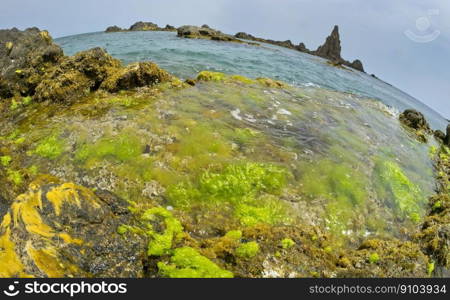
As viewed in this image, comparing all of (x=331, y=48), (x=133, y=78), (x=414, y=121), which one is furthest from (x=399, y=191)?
(x=331, y=48)

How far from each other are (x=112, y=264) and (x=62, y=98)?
15995 mm

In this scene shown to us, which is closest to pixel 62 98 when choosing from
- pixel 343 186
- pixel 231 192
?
pixel 231 192

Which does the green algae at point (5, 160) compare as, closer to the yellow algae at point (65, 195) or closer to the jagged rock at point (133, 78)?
the yellow algae at point (65, 195)

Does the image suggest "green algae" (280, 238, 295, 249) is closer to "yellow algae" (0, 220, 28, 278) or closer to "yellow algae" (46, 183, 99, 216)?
"yellow algae" (46, 183, 99, 216)

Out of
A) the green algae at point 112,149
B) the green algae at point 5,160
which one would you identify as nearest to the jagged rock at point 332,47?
the green algae at point 112,149

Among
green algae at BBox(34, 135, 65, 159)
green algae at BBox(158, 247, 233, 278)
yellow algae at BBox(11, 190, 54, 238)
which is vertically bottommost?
green algae at BBox(158, 247, 233, 278)

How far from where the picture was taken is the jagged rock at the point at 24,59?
23156 mm

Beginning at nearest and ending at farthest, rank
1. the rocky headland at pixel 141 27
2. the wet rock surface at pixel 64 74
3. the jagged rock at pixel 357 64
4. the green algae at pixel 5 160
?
the green algae at pixel 5 160
the wet rock surface at pixel 64 74
the rocky headland at pixel 141 27
the jagged rock at pixel 357 64

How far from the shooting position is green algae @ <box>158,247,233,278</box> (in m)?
8.39

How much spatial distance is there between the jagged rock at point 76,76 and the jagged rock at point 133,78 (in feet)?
3.90

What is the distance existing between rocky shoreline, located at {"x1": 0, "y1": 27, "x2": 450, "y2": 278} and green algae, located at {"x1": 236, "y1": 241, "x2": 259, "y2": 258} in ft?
0.15

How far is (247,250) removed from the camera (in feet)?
32.8

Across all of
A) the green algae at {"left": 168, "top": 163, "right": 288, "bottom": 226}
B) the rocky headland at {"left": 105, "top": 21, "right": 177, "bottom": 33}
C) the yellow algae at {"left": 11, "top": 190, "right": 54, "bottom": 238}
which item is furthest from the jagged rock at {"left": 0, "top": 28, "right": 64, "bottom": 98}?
the rocky headland at {"left": 105, "top": 21, "right": 177, "bottom": 33}

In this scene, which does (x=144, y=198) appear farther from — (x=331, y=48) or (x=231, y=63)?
(x=331, y=48)
